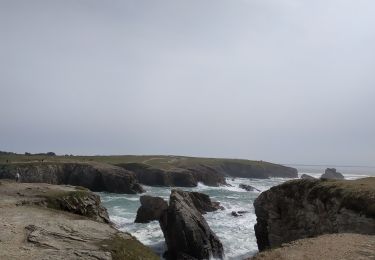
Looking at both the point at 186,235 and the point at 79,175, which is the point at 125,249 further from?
the point at 79,175

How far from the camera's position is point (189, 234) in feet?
127

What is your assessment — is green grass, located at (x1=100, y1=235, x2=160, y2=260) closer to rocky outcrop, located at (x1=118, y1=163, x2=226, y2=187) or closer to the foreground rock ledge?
the foreground rock ledge

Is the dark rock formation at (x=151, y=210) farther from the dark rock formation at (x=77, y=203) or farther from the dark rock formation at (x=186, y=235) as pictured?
the dark rock formation at (x=77, y=203)

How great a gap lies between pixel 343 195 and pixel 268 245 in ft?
37.6

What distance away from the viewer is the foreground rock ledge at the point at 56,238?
64.0 ft

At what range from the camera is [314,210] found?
111 feet

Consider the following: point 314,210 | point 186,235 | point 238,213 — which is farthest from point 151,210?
point 314,210

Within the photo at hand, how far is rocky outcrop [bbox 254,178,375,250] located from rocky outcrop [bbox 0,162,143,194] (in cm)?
6321

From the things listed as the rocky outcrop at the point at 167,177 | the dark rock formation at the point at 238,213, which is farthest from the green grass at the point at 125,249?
the rocky outcrop at the point at 167,177

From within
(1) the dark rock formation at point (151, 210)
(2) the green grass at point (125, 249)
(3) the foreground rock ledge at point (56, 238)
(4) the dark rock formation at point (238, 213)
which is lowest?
(4) the dark rock formation at point (238, 213)

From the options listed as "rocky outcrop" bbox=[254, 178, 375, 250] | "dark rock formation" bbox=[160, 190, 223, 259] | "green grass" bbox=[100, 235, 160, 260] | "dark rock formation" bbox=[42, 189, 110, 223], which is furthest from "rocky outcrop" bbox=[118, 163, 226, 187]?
"green grass" bbox=[100, 235, 160, 260]

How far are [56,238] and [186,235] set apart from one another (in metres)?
18.8

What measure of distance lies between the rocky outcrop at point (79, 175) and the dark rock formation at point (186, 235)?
5922 centimetres

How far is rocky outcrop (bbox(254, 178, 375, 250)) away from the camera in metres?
28.0
